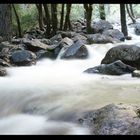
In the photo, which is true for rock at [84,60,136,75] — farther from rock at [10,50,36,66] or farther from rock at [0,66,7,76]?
rock at [10,50,36,66]

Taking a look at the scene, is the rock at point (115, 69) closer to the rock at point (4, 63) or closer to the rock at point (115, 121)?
the rock at point (4, 63)

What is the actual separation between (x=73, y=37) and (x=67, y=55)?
4.97 m

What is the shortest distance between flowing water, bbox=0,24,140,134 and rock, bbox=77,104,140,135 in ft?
0.63

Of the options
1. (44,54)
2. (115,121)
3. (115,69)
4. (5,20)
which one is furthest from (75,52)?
(115,121)

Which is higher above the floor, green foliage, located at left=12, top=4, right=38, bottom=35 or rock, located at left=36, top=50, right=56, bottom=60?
green foliage, located at left=12, top=4, right=38, bottom=35

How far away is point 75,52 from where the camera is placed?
12.5 metres

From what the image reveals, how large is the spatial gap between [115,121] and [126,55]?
6.58m

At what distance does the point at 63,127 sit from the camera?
16.0 feet

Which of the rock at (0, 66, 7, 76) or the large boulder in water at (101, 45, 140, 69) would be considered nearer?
the rock at (0, 66, 7, 76)

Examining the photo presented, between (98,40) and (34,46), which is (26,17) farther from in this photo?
(34,46)

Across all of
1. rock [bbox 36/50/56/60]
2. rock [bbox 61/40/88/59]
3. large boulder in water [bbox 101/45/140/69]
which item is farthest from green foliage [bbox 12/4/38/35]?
large boulder in water [bbox 101/45/140/69]

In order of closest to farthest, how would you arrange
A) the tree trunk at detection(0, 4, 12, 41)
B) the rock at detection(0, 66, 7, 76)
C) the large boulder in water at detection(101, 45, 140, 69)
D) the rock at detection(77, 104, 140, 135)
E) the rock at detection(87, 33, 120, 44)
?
the rock at detection(77, 104, 140, 135) < the rock at detection(0, 66, 7, 76) < the large boulder in water at detection(101, 45, 140, 69) < the tree trunk at detection(0, 4, 12, 41) < the rock at detection(87, 33, 120, 44)

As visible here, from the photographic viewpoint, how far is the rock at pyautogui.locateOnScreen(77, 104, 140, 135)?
12.2ft

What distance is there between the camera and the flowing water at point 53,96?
5.12 m
